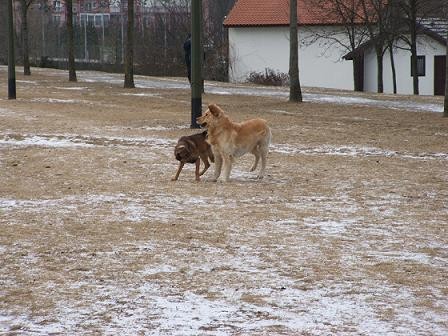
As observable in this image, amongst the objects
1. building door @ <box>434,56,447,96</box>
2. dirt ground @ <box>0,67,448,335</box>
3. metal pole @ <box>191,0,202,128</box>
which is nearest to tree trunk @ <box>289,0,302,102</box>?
metal pole @ <box>191,0,202,128</box>

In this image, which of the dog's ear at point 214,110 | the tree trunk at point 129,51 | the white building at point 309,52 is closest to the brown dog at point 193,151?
A: the dog's ear at point 214,110

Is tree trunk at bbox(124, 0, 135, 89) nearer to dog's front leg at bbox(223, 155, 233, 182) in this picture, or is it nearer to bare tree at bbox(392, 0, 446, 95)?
bare tree at bbox(392, 0, 446, 95)

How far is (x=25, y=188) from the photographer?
36.5 feet

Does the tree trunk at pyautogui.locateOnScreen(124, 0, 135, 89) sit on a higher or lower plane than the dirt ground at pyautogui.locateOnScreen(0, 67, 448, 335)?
higher

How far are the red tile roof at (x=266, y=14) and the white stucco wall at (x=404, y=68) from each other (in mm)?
4070

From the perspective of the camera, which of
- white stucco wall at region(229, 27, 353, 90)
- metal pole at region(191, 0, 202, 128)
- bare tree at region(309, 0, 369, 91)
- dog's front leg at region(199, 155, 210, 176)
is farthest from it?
white stucco wall at region(229, 27, 353, 90)

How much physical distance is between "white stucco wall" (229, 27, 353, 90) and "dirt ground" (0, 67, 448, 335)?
41798 millimetres

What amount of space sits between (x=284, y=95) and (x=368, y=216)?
22536 mm

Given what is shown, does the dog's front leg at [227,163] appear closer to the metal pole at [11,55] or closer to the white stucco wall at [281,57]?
the metal pole at [11,55]

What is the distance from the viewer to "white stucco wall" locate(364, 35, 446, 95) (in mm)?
55969

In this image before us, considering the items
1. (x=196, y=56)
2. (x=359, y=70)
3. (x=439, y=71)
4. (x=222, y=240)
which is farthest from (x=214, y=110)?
(x=439, y=71)

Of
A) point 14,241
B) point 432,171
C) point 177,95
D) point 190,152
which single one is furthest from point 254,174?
point 177,95

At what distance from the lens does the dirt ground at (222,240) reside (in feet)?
19.3

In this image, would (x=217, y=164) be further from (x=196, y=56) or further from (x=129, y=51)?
(x=129, y=51)
